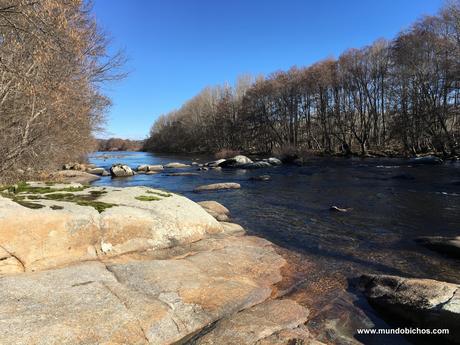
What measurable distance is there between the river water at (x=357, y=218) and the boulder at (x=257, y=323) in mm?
2238

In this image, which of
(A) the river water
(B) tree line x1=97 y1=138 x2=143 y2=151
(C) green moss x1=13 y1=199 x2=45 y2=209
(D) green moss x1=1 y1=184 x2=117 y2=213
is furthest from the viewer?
(B) tree line x1=97 y1=138 x2=143 y2=151

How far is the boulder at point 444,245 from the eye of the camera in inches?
344

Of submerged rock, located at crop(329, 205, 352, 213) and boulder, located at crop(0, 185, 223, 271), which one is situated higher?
boulder, located at crop(0, 185, 223, 271)

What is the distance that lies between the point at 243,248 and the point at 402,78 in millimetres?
43137

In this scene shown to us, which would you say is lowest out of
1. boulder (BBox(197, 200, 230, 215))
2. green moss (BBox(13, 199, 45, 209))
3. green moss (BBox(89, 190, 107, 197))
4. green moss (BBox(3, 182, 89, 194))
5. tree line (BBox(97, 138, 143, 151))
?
boulder (BBox(197, 200, 230, 215))

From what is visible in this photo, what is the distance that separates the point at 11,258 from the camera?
5.97 metres

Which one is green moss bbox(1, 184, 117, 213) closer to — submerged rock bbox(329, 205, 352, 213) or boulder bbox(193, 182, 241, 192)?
submerged rock bbox(329, 205, 352, 213)

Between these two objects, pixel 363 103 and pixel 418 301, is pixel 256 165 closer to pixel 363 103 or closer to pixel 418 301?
pixel 363 103

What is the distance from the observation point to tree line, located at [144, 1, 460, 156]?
38.5 metres

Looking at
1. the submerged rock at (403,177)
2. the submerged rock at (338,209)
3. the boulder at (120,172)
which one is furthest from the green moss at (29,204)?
the boulder at (120,172)

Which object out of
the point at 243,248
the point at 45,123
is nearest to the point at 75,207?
the point at 243,248

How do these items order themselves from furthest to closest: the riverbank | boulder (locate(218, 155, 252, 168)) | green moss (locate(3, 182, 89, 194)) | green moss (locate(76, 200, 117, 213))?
boulder (locate(218, 155, 252, 168)) < green moss (locate(3, 182, 89, 194)) < green moss (locate(76, 200, 117, 213)) < the riverbank

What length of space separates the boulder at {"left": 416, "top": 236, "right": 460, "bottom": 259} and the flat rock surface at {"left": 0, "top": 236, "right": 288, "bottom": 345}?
475cm

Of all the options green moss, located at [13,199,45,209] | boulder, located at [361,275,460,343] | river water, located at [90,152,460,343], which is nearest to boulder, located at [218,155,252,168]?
river water, located at [90,152,460,343]
